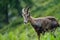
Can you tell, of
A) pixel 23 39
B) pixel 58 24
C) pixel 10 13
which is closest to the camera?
pixel 23 39

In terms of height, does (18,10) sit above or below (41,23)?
below

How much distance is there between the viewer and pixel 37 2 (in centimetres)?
4106

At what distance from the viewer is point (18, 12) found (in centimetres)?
3678

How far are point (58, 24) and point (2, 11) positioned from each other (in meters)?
29.0

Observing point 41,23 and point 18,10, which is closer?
point 41,23

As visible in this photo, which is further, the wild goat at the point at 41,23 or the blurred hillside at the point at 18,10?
the blurred hillside at the point at 18,10

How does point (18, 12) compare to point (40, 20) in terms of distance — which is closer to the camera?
point (40, 20)

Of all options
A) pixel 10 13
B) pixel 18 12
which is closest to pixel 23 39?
pixel 18 12

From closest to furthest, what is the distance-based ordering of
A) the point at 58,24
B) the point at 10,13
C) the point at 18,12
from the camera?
the point at 58,24 < the point at 18,12 < the point at 10,13

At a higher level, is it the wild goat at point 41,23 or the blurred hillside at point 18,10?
the wild goat at point 41,23

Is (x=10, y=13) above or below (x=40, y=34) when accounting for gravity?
below

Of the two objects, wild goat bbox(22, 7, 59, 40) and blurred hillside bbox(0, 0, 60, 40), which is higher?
wild goat bbox(22, 7, 59, 40)

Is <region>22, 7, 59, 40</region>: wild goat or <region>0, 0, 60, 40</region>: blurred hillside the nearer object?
<region>22, 7, 59, 40</region>: wild goat

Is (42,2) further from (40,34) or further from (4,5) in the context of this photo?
(40,34)
